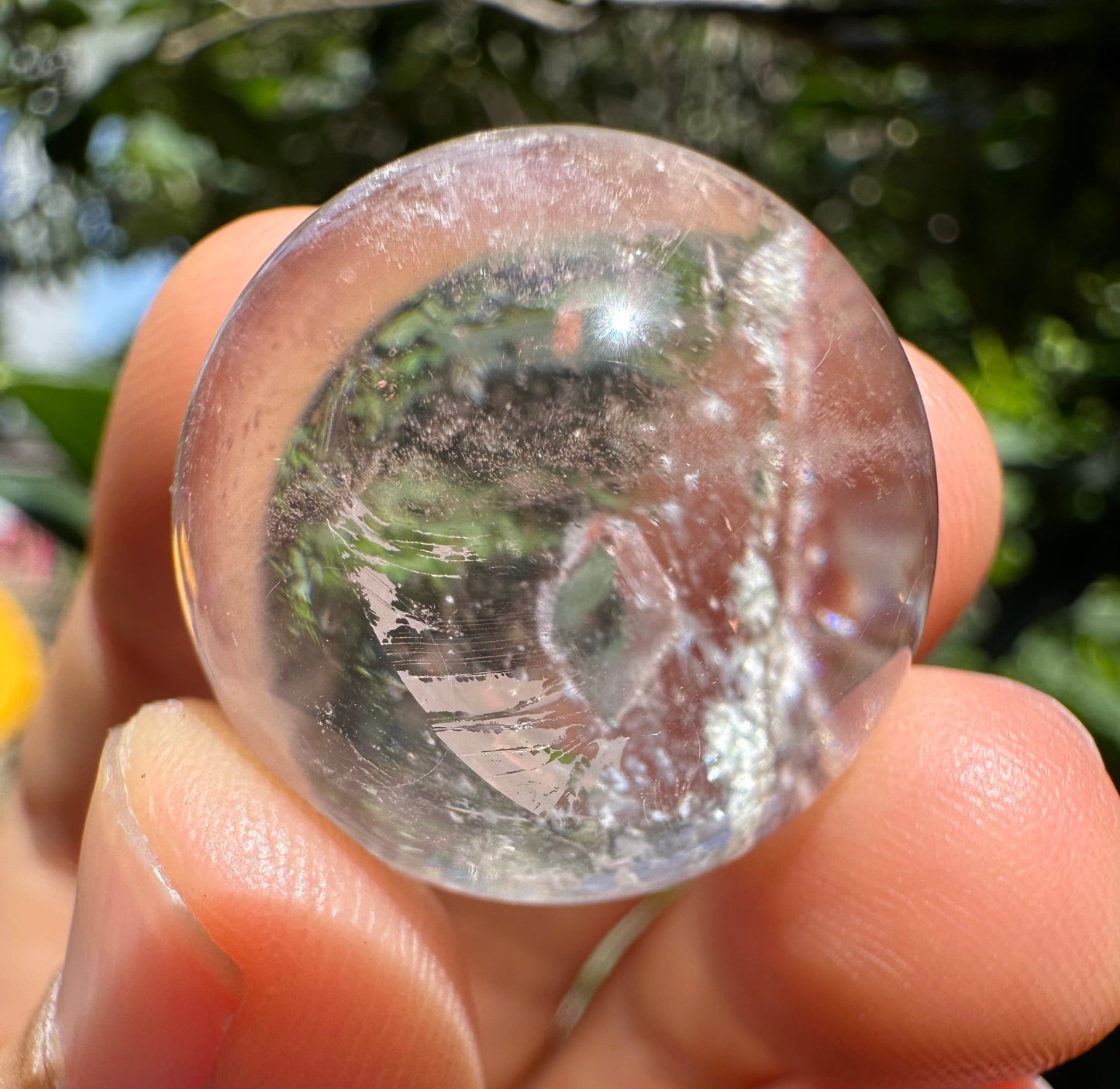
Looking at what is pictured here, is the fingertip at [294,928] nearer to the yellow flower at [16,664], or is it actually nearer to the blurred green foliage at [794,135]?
the blurred green foliage at [794,135]

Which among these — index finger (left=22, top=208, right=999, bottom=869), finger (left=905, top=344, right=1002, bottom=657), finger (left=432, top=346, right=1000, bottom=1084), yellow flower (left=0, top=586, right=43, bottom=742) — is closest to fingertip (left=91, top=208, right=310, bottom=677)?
index finger (left=22, top=208, right=999, bottom=869)

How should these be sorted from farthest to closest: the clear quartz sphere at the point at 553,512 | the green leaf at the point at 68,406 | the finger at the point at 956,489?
the green leaf at the point at 68,406
the finger at the point at 956,489
the clear quartz sphere at the point at 553,512

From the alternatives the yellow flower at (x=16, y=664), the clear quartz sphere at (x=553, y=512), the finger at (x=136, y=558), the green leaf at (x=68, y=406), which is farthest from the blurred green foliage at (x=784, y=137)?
the yellow flower at (x=16, y=664)

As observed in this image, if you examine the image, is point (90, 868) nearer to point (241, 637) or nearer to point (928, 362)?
point (241, 637)

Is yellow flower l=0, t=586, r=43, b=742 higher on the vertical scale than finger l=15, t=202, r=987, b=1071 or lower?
lower

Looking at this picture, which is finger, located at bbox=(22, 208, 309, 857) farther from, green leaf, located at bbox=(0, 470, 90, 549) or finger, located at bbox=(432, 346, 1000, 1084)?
finger, located at bbox=(432, 346, 1000, 1084)

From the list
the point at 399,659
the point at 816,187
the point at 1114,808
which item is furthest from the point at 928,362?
the point at 816,187
